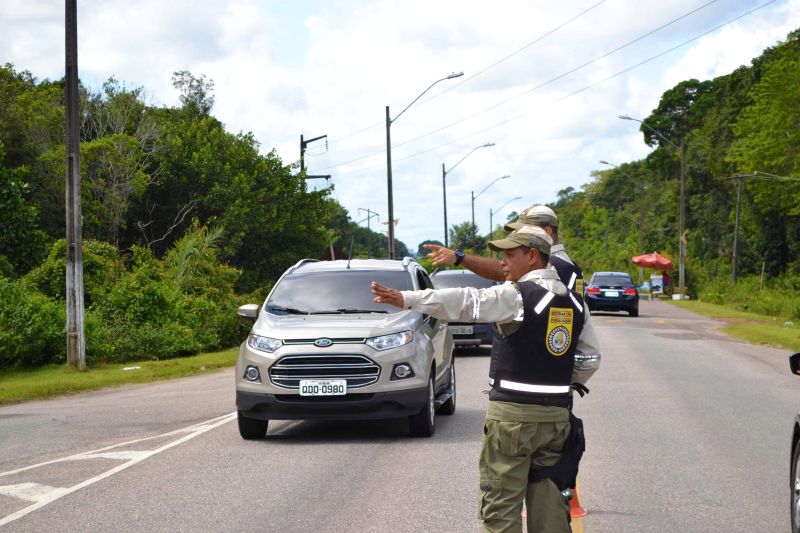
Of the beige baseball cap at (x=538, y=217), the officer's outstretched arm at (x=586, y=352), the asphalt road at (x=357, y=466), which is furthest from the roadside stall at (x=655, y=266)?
the officer's outstretched arm at (x=586, y=352)

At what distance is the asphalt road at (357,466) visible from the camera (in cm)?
720

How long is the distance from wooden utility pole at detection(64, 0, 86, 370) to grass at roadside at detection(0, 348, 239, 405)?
0.55 metres

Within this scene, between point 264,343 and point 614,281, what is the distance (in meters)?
28.8

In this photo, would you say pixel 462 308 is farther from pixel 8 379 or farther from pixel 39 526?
pixel 8 379

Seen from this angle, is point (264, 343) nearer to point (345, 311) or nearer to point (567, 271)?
point (345, 311)

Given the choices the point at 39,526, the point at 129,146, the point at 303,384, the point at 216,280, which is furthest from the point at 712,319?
the point at 39,526

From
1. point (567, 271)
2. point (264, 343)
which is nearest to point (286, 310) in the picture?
point (264, 343)

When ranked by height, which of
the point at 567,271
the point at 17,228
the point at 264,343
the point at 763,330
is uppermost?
the point at 17,228

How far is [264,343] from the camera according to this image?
10.6 metres

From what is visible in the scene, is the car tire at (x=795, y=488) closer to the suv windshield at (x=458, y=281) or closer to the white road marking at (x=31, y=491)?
the white road marking at (x=31, y=491)

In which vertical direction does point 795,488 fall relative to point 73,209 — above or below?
below

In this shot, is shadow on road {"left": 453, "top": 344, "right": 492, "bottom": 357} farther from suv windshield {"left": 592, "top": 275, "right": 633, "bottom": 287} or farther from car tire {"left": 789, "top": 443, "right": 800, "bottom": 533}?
car tire {"left": 789, "top": 443, "right": 800, "bottom": 533}

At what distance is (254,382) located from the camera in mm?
10422

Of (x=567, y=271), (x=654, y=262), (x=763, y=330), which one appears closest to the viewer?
(x=567, y=271)
